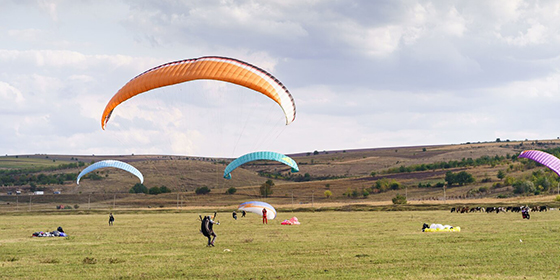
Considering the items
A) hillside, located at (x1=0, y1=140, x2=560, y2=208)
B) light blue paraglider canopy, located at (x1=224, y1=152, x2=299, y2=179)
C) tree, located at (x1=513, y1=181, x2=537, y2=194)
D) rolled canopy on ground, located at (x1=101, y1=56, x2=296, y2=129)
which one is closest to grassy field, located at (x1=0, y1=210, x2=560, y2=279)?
rolled canopy on ground, located at (x1=101, y1=56, x2=296, y2=129)

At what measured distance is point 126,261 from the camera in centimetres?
1722

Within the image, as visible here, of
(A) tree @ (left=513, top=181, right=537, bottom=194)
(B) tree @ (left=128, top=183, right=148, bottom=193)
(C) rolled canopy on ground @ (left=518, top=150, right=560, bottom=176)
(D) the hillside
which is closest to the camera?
(C) rolled canopy on ground @ (left=518, top=150, right=560, bottom=176)

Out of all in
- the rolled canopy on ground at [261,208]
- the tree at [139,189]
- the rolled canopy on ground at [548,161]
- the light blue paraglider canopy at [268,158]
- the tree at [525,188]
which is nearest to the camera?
the light blue paraglider canopy at [268,158]

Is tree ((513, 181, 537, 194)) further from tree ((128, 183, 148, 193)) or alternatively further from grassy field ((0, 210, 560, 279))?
grassy field ((0, 210, 560, 279))

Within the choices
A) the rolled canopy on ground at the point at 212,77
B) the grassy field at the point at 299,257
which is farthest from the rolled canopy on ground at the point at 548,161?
the rolled canopy on ground at the point at 212,77

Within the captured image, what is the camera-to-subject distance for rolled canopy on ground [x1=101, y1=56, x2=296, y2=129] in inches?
955

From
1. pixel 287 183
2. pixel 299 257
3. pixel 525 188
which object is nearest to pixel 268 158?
pixel 299 257

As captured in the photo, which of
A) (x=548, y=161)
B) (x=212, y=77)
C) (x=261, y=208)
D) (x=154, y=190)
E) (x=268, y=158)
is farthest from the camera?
(x=154, y=190)

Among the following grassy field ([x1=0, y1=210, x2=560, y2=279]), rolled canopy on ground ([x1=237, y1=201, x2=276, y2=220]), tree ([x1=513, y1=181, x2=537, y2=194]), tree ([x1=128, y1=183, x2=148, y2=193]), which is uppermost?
tree ([x1=128, y1=183, x2=148, y2=193])

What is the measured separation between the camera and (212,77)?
24.3 metres

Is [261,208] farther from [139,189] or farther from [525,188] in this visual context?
[139,189]

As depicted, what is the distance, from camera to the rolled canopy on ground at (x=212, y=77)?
955 inches

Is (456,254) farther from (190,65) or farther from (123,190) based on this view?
(123,190)

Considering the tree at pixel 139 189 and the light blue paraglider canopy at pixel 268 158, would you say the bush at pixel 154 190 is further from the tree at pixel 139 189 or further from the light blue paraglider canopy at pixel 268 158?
the light blue paraglider canopy at pixel 268 158
